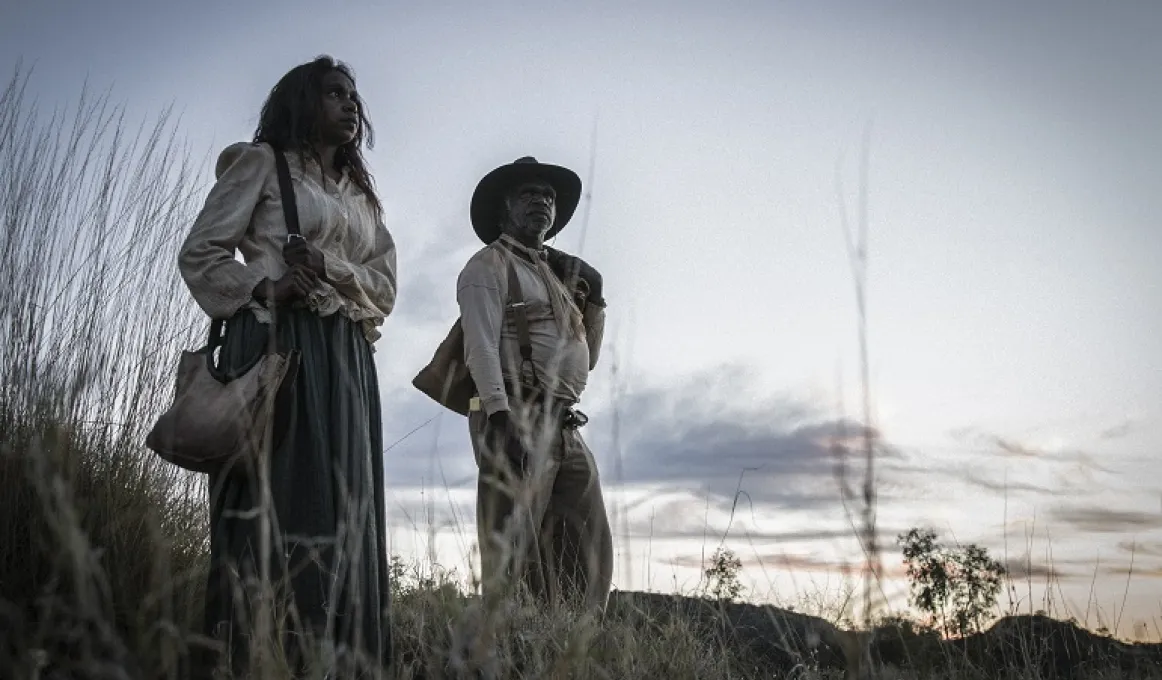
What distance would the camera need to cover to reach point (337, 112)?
2.99 meters

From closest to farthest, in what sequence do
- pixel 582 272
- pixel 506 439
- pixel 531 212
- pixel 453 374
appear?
pixel 506 439 < pixel 453 374 < pixel 531 212 < pixel 582 272

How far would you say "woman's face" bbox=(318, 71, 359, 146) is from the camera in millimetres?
2990

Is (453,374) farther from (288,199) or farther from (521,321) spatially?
(288,199)

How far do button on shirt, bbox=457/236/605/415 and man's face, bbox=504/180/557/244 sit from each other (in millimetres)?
156

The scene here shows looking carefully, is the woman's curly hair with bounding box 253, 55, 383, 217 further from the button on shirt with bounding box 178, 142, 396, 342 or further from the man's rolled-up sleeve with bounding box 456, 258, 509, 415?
the man's rolled-up sleeve with bounding box 456, 258, 509, 415

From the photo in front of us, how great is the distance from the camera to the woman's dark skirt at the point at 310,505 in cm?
251

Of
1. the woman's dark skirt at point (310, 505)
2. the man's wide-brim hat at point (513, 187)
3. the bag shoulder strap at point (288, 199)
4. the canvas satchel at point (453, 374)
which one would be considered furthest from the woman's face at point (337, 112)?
the man's wide-brim hat at point (513, 187)

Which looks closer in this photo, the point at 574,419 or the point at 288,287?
the point at 288,287

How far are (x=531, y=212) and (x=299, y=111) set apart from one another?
1.44 meters

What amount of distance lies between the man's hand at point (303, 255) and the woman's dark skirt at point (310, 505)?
135 millimetres

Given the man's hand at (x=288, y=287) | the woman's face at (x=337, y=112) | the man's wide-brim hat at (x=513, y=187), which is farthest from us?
the man's wide-brim hat at (x=513, y=187)

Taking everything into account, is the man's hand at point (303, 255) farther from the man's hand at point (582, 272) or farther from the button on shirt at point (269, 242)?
the man's hand at point (582, 272)

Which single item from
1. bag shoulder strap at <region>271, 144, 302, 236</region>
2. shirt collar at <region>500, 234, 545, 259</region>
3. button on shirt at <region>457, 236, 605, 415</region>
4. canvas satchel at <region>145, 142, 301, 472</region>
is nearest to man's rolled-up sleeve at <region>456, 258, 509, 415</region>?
button on shirt at <region>457, 236, 605, 415</region>

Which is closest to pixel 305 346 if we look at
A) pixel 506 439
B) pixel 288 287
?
pixel 288 287
